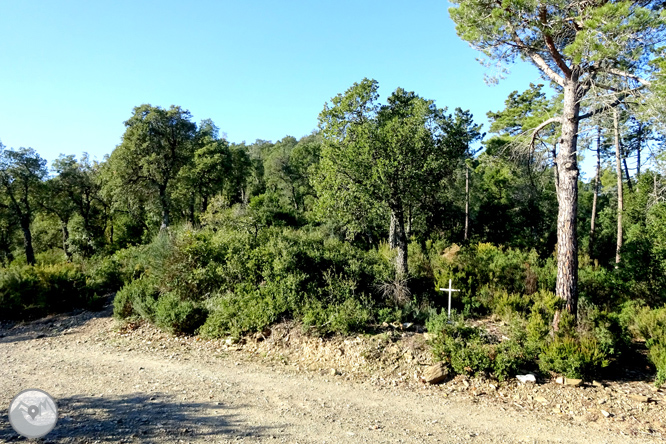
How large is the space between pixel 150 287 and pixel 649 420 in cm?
1082

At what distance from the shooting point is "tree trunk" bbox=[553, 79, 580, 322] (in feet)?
25.2

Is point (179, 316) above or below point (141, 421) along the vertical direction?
above

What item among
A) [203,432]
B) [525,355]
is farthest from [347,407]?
[525,355]

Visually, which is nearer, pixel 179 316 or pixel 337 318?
pixel 337 318

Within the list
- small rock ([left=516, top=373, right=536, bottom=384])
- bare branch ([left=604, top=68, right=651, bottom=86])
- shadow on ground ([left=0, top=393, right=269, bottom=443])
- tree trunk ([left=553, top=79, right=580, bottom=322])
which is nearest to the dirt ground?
shadow on ground ([left=0, top=393, right=269, bottom=443])

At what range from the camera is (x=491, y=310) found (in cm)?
948

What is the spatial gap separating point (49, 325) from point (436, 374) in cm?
1066

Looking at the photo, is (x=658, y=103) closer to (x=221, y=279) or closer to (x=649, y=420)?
(x=649, y=420)

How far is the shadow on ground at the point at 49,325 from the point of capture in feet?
32.7

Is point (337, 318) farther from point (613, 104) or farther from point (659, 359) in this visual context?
point (613, 104)

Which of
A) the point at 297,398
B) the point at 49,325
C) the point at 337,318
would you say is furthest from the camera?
the point at 49,325

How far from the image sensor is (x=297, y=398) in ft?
19.2

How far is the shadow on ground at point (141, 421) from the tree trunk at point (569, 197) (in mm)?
6468

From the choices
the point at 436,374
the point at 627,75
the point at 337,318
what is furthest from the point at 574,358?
the point at 627,75
